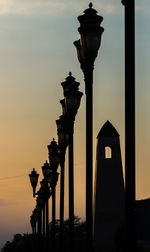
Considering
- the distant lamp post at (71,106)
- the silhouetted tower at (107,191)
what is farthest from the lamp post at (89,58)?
the silhouetted tower at (107,191)

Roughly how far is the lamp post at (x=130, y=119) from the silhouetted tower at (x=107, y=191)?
A: 253ft

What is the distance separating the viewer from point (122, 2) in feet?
41.0

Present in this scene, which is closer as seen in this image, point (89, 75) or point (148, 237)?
point (89, 75)

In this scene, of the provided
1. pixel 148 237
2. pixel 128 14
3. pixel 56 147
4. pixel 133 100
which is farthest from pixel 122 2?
pixel 148 237

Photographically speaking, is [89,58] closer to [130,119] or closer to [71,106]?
[71,106]

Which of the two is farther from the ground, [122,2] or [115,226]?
[122,2]

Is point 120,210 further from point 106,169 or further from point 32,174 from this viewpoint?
point 32,174

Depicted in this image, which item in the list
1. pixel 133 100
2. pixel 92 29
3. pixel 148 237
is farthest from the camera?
pixel 148 237

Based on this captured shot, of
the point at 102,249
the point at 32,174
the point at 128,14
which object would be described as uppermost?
the point at 128,14

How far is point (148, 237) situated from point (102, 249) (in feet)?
17.0

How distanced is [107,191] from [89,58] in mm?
75824

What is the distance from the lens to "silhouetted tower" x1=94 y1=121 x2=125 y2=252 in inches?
3526

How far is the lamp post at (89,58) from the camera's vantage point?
595 inches

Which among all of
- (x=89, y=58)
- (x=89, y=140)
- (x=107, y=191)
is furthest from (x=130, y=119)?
(x=107, y=191)
